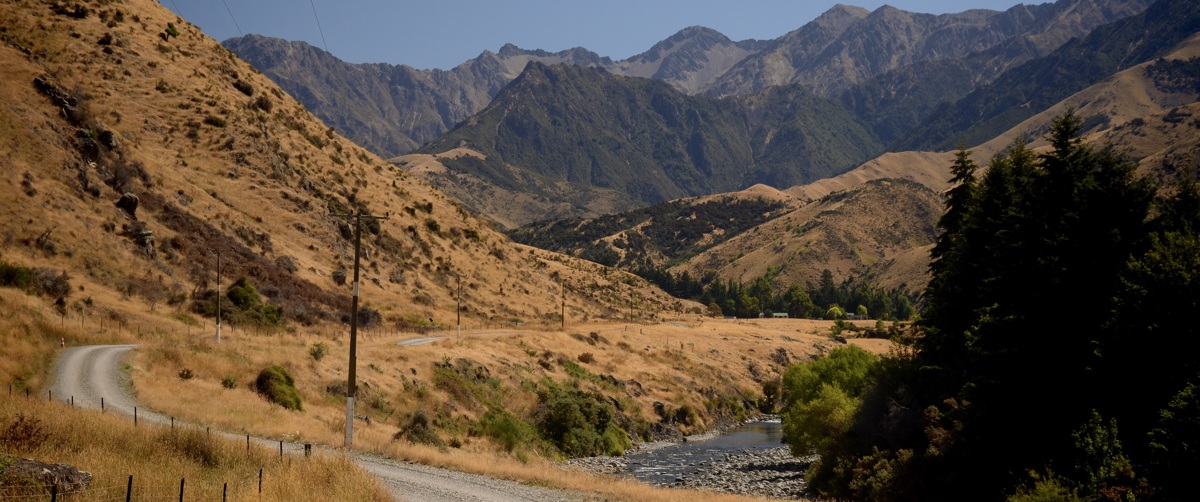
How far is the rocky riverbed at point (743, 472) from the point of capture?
4606cm

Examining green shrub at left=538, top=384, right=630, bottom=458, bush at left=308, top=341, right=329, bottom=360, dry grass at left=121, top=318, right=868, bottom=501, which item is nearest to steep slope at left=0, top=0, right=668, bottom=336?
dry grass at left=121, top=318, right=868, bottom=501

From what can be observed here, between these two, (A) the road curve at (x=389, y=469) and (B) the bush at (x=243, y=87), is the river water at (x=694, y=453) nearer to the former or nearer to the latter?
(A) the road curve at (x=389, y=469)

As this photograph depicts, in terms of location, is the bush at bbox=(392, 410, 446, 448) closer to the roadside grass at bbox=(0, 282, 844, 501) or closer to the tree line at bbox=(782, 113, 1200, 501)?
the roadside grass at bbox=(0, 282, 844, 501)

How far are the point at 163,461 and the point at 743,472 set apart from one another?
129 ft

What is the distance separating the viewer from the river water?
49.8 metres

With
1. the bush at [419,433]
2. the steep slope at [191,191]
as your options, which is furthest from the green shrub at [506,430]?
the steep slope at [191,191]

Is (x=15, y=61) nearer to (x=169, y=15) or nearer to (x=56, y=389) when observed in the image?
(x=169, y=15)

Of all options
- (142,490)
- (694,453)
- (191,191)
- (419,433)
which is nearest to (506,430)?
(419,433)

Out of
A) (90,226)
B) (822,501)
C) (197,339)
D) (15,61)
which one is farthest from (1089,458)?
(15,61)

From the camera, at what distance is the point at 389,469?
2575 cm

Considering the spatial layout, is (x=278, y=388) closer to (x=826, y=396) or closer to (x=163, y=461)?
(x=163, y=461)

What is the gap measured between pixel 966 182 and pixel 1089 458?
25.2 meters

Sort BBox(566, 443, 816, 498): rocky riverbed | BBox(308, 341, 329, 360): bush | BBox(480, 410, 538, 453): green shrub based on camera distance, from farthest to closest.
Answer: BBox(480, 410, 538, 453): green shrub
BBox(308, 341, 329, 360): bush
BBox(566, 443, 816, 498): rocky riverbed

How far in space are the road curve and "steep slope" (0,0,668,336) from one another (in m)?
16.1
